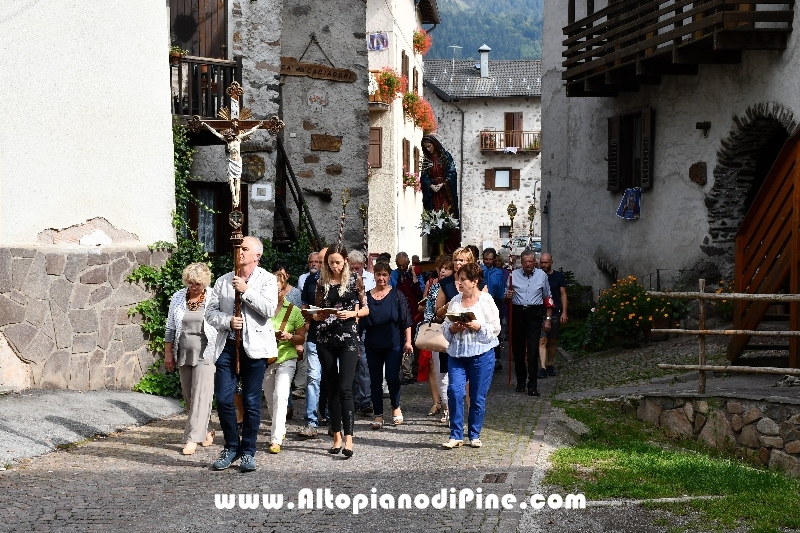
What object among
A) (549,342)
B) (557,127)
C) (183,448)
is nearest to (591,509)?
(183,448)

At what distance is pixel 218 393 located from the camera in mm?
8695

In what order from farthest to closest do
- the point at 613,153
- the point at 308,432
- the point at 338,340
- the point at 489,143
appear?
the point at 489,143
the point at 613,153
the point at 308,432
the point at 338,340

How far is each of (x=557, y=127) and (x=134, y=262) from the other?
47.3ft

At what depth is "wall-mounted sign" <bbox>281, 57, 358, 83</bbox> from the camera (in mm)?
19977

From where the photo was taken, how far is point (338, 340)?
9.55 m

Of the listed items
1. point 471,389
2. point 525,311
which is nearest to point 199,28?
point 525,311

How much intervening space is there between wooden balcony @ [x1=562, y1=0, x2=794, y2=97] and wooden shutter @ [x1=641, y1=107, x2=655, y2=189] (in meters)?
0.59

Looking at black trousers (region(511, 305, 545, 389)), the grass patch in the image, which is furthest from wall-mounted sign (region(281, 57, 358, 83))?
the grass patch

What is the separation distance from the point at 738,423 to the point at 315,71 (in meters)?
11.7

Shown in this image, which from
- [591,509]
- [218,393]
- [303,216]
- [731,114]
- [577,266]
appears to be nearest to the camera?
[591,509]

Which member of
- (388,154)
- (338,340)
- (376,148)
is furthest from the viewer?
(388,154)

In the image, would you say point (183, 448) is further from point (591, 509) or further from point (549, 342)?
point (549, 342)

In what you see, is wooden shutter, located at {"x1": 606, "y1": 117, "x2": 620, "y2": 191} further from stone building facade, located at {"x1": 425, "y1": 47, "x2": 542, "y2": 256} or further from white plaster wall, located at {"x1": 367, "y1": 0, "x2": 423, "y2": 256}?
stone building facade, located at {"x1": 425, "y1": 47, "x2": 542, "y2": 256}

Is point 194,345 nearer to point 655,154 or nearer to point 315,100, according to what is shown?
point 315,100
